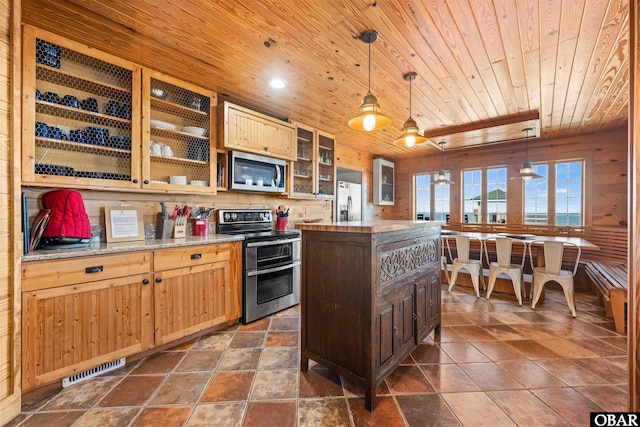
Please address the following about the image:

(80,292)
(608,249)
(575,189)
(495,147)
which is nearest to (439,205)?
(495,147)

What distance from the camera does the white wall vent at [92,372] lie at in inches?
73.6

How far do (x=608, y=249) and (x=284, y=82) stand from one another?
5301mm

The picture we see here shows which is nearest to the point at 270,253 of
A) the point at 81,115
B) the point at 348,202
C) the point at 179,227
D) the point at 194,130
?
the point at 179,227

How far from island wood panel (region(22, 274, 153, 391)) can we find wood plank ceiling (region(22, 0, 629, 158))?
1836 millimetres

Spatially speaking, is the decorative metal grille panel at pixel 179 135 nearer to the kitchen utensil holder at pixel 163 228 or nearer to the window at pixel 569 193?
the kitchen utensil holder at pixel 163 228

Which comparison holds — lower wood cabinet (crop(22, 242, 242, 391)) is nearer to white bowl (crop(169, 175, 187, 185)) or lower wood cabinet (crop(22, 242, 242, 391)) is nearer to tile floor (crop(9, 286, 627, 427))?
tile floor (crop(9, 286, 627, 427))

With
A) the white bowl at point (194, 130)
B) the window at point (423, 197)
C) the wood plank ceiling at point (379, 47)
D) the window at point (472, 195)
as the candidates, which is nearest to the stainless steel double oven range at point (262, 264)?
the white bowl at point (194, 130)

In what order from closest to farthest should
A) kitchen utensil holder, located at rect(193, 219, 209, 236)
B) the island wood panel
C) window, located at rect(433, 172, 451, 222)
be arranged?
the island wood panel, kitchen utensil holder, located at rect(193, 219, 209, 236), window, located at rect(433, 172, 451, 222)

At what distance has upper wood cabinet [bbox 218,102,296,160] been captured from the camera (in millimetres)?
2934

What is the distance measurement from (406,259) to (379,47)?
5.46ft

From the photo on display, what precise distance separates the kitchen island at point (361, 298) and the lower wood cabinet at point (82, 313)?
1304mm

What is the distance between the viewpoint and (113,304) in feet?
6.53

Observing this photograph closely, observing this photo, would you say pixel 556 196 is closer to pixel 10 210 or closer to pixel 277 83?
pixel 277 83

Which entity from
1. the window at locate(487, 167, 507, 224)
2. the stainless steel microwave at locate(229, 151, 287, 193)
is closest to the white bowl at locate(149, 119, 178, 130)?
the stainless steel microwave at locate(229, 151, 287, 193)
